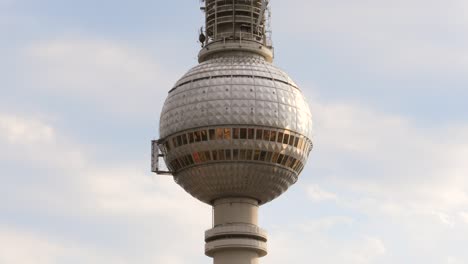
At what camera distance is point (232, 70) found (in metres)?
140

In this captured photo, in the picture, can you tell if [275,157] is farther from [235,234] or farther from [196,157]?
[235,234]

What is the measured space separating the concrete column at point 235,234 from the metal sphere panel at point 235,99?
968 centimetres

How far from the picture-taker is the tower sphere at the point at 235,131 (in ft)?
447

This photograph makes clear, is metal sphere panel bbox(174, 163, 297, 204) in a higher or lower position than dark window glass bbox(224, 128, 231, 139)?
lower

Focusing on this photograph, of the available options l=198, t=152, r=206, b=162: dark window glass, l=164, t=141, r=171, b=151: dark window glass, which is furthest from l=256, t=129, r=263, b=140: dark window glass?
l=164, t=141, r=171, b=151: dark window glass

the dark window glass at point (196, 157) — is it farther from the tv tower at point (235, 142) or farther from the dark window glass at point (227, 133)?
the dark window glass at point (227, 133)

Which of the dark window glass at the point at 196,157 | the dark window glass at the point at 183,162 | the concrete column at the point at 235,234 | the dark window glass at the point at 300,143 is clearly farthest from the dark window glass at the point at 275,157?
the dark window glass at the point at 183,162

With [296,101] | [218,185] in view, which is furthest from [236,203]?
[296,101]

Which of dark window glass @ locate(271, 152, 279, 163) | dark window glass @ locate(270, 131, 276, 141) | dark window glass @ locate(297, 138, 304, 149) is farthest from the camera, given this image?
dark window glass @ locate(297, 138, 304, 149)

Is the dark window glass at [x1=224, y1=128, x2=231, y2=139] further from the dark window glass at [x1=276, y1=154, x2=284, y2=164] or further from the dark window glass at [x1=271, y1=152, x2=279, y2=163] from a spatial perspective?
the dark window glass at [x1=276, y1=154, x2=284, y2=164]

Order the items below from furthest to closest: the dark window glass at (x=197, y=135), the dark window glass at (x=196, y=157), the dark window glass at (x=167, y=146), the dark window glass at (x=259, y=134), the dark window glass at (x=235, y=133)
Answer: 1. the dark window glass at (x=167, y=146)
2. the dark window glass at (x=196, y=157)
3. the dark window glass at (x=197, y=135)
4. the dark window glass at (x=259, y=134)
5. the dark window glass at (x=235, y=133)

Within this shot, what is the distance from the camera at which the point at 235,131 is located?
136 metres

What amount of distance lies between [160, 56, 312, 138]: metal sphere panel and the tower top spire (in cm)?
229

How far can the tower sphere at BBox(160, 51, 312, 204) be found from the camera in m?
136
